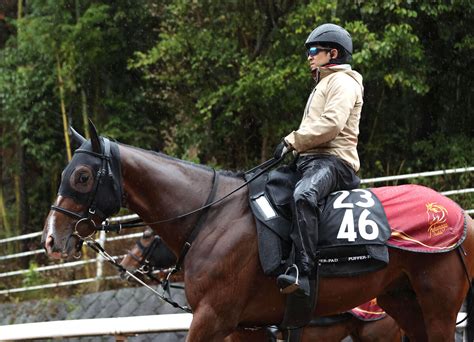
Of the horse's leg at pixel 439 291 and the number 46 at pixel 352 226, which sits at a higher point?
the number 46 at pixel 352 226

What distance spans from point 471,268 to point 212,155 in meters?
11.5

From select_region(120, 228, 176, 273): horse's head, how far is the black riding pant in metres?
4.86

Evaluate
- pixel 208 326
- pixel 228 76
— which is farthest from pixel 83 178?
pixel 228 76

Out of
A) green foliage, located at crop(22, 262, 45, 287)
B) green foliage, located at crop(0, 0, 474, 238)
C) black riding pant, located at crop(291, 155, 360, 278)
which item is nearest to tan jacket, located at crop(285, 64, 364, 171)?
black riding pant, located at crop(291, 155, 360, 278)

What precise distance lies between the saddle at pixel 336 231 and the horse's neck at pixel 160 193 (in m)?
0.48

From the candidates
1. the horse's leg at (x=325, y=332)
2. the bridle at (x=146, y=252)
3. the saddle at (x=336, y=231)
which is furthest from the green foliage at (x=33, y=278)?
the saddle at (x=336, y=231)

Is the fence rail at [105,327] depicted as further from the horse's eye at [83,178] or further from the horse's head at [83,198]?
the horse's eye at [83,178]

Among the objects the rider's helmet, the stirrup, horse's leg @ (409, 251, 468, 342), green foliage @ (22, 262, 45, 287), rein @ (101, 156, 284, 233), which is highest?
the rider's helmet

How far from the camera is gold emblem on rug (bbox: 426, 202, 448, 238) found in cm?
662

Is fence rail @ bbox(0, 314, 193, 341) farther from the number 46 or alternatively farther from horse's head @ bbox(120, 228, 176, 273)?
horse's head @ bbox(120, 228, 176, 273)

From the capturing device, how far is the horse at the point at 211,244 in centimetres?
623

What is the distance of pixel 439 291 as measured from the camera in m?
6.59

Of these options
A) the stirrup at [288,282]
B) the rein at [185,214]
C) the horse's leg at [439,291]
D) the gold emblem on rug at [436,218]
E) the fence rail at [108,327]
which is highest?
the rein at [185,214]

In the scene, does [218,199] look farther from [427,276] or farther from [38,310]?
[38,310]
